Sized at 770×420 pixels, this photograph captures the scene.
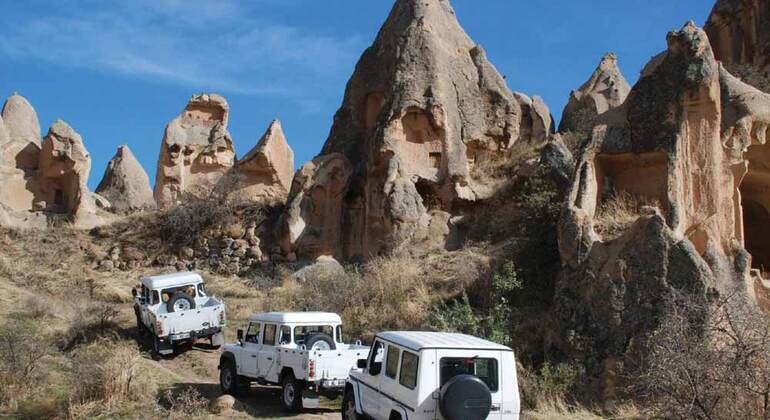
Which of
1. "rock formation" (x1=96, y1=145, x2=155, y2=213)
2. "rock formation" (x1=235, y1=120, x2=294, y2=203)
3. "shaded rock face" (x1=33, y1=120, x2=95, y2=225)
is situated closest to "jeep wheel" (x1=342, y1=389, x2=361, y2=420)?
"rock formation" (x1=235, y1=120, x2=294, y2=203)

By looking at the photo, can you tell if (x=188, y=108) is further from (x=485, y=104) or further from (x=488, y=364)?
(x=488, y=364)

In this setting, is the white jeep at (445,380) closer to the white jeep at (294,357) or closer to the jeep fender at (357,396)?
the jeep fender at (357,396)

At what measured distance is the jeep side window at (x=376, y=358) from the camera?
1128 cm

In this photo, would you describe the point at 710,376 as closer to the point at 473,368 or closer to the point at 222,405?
the point at 473,368

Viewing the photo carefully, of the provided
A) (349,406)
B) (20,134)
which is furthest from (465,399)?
(20,134)

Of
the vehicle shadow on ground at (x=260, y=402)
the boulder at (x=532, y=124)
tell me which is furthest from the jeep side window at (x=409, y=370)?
the boulder at (x=532, y=124)

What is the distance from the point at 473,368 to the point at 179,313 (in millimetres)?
9711

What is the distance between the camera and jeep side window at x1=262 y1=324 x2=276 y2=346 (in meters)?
14.4

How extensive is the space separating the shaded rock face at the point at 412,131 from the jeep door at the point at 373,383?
13.0 m

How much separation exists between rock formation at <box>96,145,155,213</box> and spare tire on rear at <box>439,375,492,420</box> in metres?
29.3

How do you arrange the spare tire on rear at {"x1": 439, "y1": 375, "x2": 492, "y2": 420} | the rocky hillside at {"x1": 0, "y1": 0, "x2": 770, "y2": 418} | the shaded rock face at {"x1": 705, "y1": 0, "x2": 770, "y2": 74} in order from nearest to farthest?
the spare tire on rear at {"x1": 439, "y1": 375, "x2": 492, "y2": 420}
the rocky hillside at {"x1": 0, "y1": 0, "x2": 770, "y2": 418}
the shaded rock face at {"x1": 705, "y1": 0, "x2": 770, "y2": 74}

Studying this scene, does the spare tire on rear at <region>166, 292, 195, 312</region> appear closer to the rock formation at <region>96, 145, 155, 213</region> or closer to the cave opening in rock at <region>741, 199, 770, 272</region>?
the cave opening in rock at <region>741, 199, 770, 272</region>

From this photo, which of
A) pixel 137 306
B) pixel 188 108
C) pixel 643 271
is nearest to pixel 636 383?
pixel 643 271

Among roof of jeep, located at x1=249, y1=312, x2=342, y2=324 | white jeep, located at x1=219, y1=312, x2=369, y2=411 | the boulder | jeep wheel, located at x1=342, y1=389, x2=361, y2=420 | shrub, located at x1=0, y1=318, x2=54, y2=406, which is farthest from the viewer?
A: the boulder
